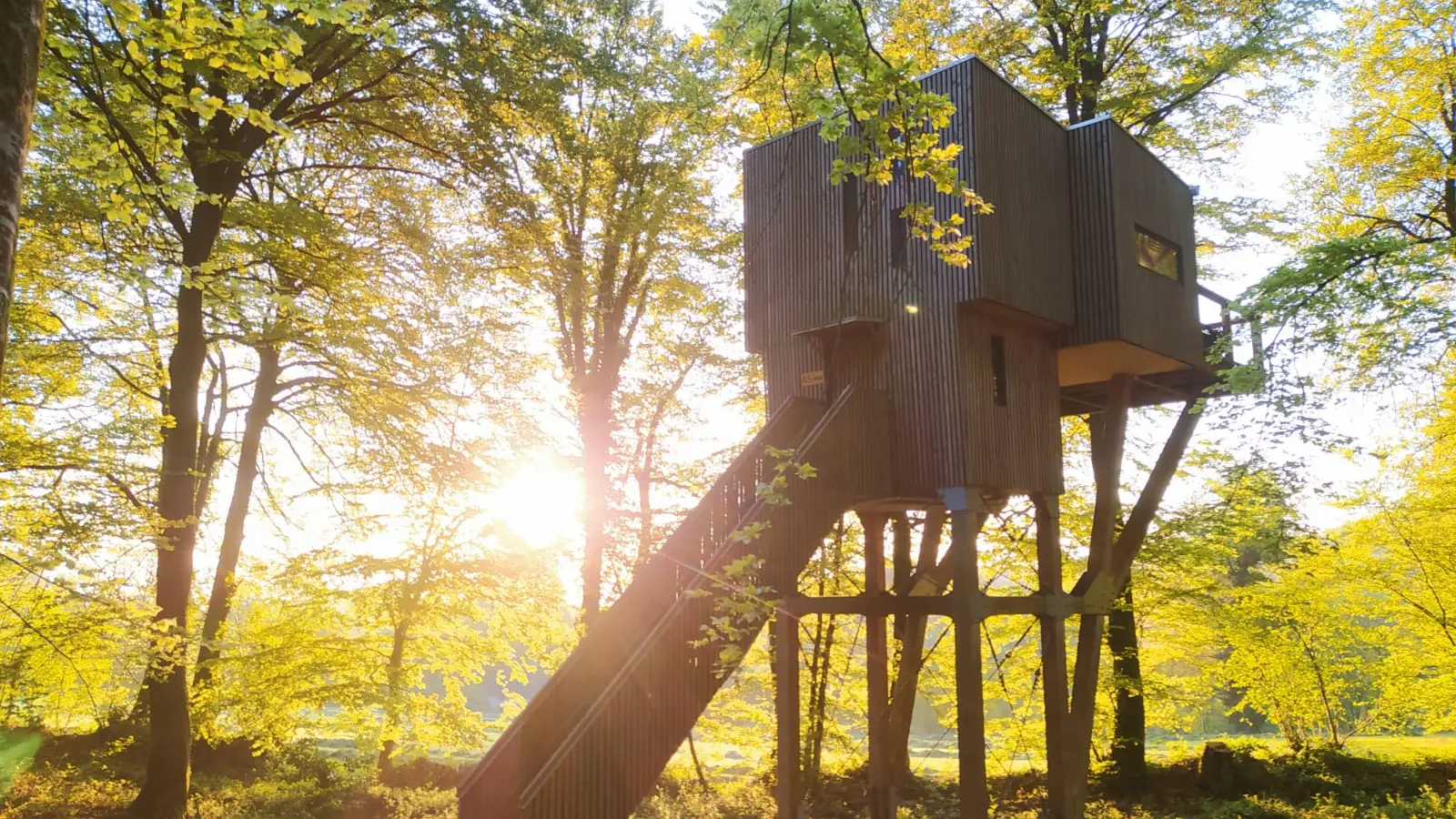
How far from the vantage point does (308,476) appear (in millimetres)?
18156

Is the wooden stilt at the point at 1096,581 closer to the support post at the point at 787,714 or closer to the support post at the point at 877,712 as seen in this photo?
the support post at the point at 877,712

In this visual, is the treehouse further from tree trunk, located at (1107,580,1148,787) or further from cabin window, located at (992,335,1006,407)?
tree trunk, located at (1107,580,1148,787)

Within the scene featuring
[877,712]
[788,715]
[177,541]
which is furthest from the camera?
[877,712]

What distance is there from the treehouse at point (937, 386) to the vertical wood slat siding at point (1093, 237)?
2 cm

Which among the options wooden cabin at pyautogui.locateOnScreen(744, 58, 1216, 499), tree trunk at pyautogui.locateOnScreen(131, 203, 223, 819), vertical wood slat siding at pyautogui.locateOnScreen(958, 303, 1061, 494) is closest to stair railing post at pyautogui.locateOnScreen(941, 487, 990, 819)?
vertical wood slat siding at pyautogui.locateOnScreen(958, 303, 1061, 494)

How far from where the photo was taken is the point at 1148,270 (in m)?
11.4

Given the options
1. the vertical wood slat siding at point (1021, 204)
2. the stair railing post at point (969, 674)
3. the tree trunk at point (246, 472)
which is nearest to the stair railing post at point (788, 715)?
the stair railing post at point (969, 674)

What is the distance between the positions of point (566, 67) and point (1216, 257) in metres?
11.9

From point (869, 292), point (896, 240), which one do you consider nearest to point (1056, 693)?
point (869, 292)

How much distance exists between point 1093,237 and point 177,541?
11604 millimetres

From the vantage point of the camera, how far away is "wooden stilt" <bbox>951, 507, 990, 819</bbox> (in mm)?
9234

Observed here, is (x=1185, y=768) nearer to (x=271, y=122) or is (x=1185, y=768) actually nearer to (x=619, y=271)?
(x=619, y=271)

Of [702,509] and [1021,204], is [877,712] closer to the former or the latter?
[702,509]

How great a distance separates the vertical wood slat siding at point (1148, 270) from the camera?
1094 centimetres
